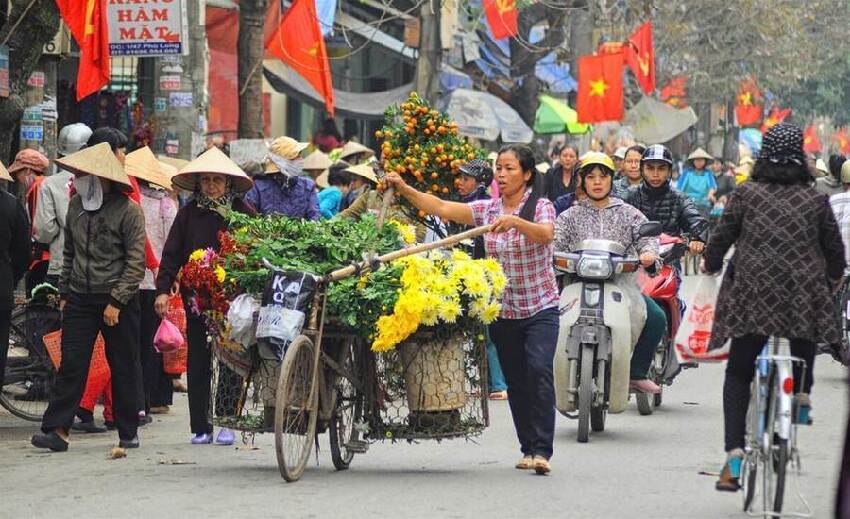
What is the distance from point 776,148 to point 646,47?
87.5 feet

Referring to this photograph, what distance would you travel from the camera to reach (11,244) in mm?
11016

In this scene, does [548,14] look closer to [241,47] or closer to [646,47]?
[646,47]

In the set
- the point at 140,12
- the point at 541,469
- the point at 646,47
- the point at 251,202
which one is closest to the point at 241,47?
the point at 140,12

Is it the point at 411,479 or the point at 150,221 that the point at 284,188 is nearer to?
the point at 150,221

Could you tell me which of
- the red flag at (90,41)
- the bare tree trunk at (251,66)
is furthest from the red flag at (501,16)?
the red flag at (90,41)

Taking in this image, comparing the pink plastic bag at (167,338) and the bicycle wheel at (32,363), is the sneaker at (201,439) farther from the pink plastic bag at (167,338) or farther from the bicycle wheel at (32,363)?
the bicycle wheel at (32,363)

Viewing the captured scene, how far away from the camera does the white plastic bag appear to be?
9047 mm

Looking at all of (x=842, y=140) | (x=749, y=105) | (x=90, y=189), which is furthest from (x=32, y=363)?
(x=842, y=140)

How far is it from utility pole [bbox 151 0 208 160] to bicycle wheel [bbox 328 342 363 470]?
850cm

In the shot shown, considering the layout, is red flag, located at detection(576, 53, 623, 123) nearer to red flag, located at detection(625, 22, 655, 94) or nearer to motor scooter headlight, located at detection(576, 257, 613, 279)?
red flag, located at detection(625, 22, 655, 94)

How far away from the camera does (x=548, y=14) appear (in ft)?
115

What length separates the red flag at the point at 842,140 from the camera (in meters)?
84.4

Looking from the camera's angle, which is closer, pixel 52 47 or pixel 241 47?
pixel 52 47

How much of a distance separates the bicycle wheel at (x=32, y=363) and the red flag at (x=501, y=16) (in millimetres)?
13516
